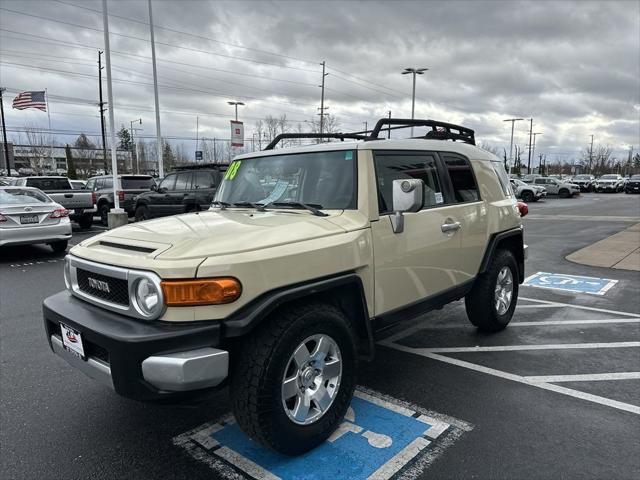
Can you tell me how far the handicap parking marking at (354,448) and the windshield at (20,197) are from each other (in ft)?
29.3

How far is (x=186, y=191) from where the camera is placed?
1318 centimetres

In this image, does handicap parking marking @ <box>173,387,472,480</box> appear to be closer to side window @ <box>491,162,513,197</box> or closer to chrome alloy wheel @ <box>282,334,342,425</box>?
chrome alloy wheel @ <box>282,334,342,425</box>

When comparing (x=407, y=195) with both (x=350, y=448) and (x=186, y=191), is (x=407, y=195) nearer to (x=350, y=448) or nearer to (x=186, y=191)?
(x=350, y=448)

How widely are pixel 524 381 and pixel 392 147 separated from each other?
2.24 metres

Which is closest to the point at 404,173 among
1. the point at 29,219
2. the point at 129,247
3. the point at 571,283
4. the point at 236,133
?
the point at 129,247

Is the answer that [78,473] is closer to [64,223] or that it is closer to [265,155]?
[265,155]

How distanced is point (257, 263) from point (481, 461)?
1793 mm

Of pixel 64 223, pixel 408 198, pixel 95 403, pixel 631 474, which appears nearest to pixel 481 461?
pixel 631 474

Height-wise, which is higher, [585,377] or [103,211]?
[103,211]

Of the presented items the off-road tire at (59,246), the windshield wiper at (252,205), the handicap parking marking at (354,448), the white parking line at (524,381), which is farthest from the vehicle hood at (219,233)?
the off-road tire at (59,246)

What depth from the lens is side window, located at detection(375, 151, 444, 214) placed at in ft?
11.4

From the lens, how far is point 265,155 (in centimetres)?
409

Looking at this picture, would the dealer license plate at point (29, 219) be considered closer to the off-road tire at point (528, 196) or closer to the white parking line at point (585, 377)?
the white parking line at point (585, 377)

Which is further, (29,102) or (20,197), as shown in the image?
(29,102)
